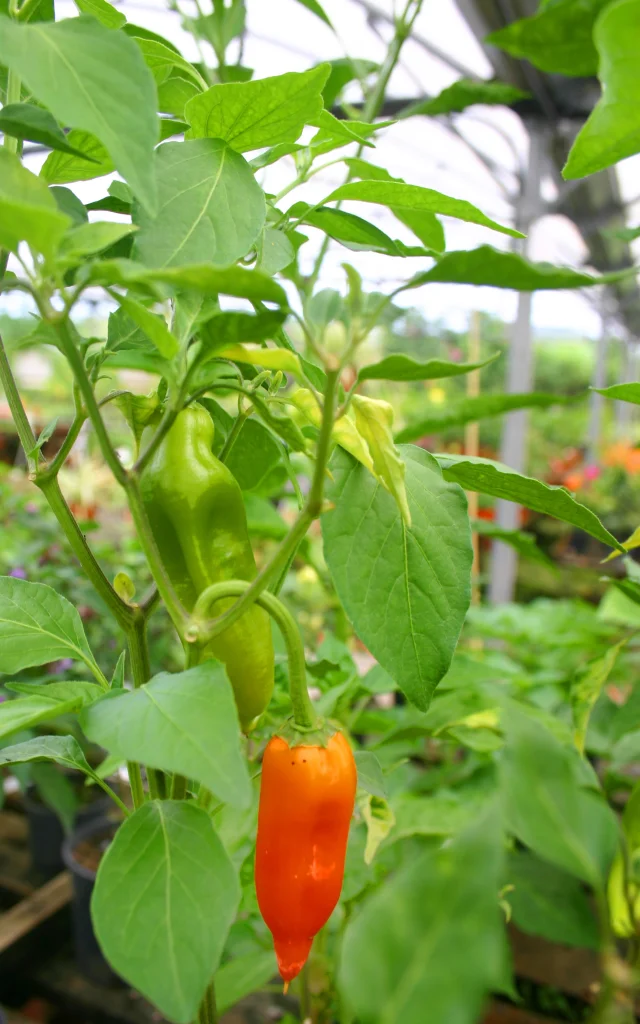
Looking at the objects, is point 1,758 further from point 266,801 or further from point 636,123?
point 636,123

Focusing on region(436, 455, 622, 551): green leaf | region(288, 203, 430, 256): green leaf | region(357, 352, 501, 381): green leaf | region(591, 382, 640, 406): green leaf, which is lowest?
region(436, 455, 622, 551): green leaf

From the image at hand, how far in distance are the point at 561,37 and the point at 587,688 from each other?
1.70 ft

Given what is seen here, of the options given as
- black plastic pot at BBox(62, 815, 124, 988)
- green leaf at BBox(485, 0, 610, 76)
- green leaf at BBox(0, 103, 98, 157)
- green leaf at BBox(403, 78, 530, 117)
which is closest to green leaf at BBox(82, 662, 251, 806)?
green leaf at BBox(0, 103, 98, 157)

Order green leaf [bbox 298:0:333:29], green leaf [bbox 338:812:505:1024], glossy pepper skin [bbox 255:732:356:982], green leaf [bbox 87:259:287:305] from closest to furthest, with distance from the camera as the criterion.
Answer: green leaf [bbox 338:812:505:1024]
green leaf [bbox 87:259:287:305]
glossy pepper skin [bbox 255:732:356:982]
green leaf [bbox 298:0:333:29]

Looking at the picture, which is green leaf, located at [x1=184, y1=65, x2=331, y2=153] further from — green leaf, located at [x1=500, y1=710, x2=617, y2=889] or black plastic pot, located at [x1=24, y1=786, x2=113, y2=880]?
black plastic pot, located at [x1=24, y1=786, x2=113, y2=880]

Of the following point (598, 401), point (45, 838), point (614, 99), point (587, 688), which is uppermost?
point (614, 99)

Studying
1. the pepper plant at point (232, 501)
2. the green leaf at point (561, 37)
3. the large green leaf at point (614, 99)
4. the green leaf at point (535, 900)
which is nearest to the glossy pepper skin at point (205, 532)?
the pepper plant at point (232, 501)

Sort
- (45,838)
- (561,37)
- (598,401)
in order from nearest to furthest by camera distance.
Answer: (561,37) < (45,838) < (598,401)

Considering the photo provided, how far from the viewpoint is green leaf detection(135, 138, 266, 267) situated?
336 millimetres

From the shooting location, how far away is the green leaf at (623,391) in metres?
0.41

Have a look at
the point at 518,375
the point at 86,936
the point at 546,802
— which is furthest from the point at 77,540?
the point at 518,375

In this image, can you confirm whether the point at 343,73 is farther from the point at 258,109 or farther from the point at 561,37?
the point at 258,109

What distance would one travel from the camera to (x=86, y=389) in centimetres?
34

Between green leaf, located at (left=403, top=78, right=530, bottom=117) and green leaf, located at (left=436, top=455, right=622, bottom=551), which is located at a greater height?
green leaf, located at (left=403, top=78, right=530, bottom=117)
